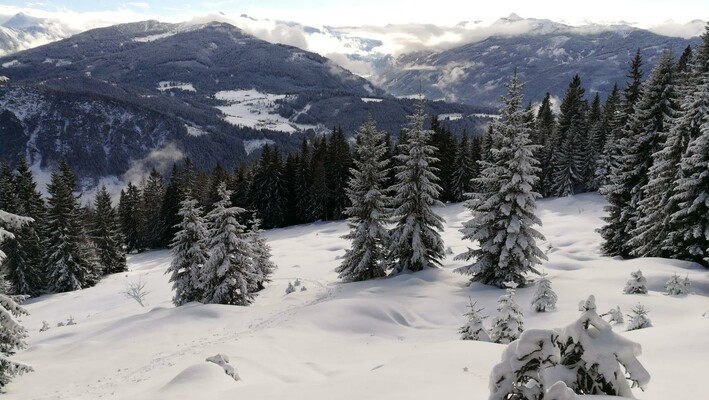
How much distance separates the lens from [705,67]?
35.5m

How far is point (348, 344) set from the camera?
15.7 meters

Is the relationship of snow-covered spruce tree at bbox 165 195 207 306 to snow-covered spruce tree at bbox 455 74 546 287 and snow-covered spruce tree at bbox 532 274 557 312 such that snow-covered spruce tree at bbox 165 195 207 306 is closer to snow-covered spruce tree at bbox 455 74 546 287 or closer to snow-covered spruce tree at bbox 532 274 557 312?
snow-covered spruce tree at bbox 455 74 546 287

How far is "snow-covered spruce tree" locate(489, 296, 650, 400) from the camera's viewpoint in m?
4.53

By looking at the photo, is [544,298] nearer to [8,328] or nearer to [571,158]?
[8,328]

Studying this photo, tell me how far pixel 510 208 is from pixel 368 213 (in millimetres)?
9256

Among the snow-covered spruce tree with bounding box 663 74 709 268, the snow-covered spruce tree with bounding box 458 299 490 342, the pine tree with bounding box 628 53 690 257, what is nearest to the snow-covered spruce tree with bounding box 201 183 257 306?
the snow-covered spruce tree with bounding box 458 299 490 342

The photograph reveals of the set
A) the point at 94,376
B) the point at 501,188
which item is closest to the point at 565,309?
the point at 501,188

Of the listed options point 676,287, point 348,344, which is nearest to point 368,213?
point 348,344

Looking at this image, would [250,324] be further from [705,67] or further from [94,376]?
[705,67]

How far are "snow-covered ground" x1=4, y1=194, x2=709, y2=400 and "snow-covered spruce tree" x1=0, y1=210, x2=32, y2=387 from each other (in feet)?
2.76

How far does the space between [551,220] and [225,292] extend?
35.8 meters

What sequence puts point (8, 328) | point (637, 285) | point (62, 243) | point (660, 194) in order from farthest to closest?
point (62, 243) → point (660, 194) → point (637, 285) → point (8, 328)

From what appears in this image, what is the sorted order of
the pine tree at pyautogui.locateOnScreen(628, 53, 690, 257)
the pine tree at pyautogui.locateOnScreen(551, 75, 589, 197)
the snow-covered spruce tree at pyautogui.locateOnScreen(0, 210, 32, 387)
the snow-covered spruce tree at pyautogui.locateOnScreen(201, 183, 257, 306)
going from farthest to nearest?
the pine tree at pyautogui.locateOnScreen(551, 75, 589, 197)
the snow-covered spruce tree at pyautogui.locateOnScreen(201, 183, 257, 306)
the pine tree at pyautogui.locateOnScreen(628, 53, 690, 257)
the snow-covered spruce tree at pyautogui.locateOnScreen(0, 210, 32, 387)

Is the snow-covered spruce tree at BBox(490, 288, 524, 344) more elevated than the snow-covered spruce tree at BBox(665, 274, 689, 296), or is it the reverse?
the snow-covered spruce tree at BBox(490, 288, 524, 344)
